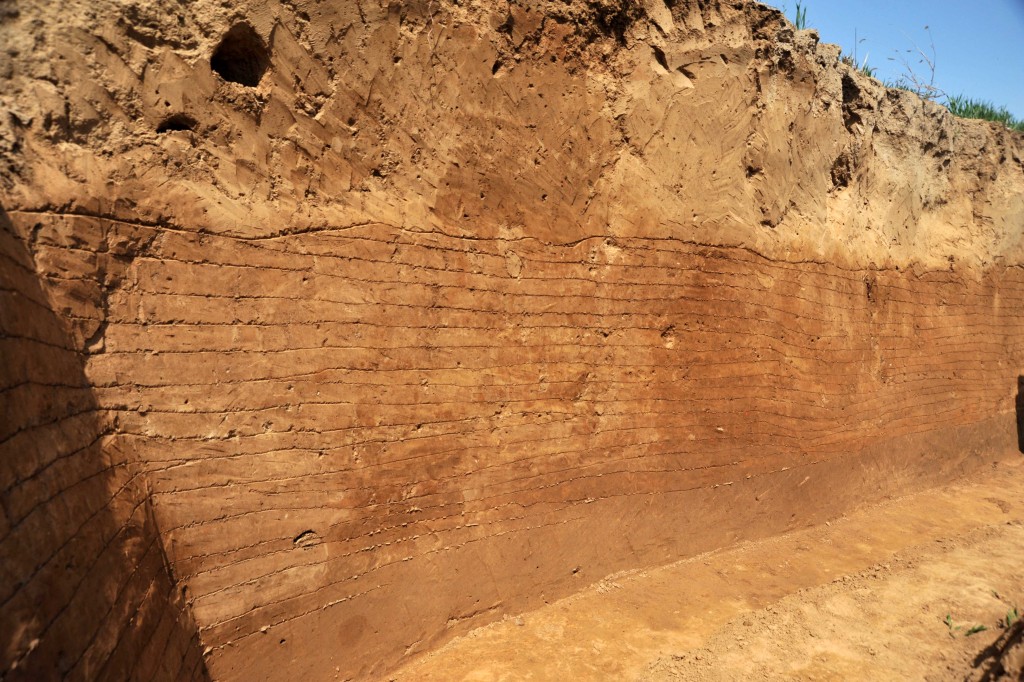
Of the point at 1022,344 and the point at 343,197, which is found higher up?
the point at 343,197

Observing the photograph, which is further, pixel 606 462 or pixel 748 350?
pixel 748 350

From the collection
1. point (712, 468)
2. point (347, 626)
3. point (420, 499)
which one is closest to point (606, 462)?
point (712, 468)

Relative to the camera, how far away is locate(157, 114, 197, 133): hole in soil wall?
2.44 metres

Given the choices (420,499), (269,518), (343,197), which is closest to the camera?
(269,518)

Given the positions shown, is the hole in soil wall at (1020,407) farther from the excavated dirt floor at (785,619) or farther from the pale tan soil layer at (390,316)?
the pale tan soil layer at (390,316)

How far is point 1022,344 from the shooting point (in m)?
7.48

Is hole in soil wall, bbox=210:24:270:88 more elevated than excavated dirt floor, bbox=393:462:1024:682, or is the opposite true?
hole in soil wall, bbox=210:24:270:88

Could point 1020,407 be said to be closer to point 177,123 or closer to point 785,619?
point 785,619

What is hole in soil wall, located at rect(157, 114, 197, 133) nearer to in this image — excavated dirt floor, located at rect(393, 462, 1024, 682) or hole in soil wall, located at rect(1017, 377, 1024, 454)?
excavated dirt floor, located at rect(393, 462, 1024, 682)

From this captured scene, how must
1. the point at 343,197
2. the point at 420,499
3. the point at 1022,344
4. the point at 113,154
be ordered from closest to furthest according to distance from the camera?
the point at 113,154 < the point at 343,197 < the point at 420,499 < the point at 1022,344

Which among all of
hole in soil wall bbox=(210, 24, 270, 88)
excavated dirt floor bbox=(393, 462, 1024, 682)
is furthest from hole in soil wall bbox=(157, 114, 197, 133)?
excavated dirt floor bbox=(393, 462, 1024, 682)

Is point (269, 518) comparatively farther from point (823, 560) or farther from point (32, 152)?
point (823, 560)

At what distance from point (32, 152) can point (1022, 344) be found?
859cm

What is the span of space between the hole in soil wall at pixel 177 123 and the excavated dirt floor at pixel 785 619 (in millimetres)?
2300
